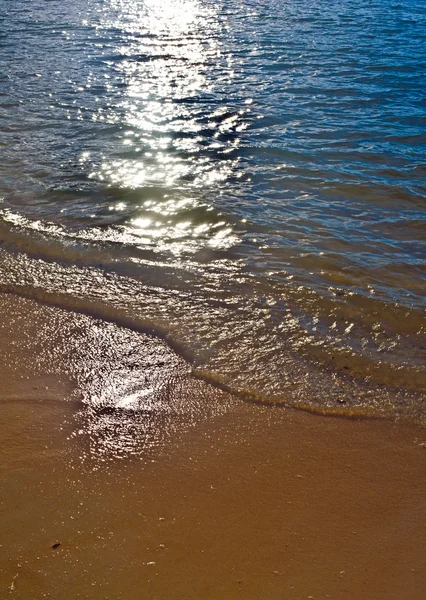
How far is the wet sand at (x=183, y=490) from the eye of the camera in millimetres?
2725

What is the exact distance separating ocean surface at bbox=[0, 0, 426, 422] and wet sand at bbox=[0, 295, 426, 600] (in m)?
0.18

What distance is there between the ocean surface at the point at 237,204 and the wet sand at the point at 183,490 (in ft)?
0.60

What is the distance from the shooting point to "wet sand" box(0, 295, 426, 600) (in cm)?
272

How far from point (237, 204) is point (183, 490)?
3881 millimetres

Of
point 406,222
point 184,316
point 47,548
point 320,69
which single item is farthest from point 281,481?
point 320,69

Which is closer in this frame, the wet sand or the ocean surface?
the wet sand

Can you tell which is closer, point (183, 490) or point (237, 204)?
point (183, 490)

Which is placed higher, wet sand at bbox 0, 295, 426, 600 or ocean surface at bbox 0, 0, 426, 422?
ocean surface at bbox 0, 0, 426, 422

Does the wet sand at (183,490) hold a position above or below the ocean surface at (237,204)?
below

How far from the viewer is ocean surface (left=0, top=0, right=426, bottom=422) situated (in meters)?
4.30

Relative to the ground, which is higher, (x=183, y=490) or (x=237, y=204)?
(x=237, y=204)

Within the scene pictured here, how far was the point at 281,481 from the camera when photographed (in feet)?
10.7

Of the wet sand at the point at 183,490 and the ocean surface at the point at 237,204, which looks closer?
the wet sand at the point at 183,490

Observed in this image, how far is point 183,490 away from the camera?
3.18 metres
